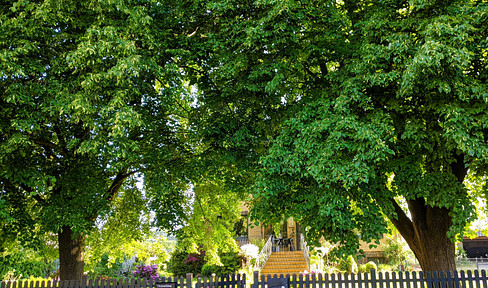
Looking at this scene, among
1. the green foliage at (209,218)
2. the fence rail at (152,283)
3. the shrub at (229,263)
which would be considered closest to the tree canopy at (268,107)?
the fence rail at (152,283)

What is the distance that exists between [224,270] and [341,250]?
13257 millimetres

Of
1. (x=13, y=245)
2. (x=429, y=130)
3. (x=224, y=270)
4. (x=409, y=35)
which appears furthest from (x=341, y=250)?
(x=224, y=270)

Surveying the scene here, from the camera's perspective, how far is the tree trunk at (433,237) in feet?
35.0

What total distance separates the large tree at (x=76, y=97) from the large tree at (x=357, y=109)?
5.49 feet

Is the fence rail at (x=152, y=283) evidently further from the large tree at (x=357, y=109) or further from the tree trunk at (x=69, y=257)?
the tree trunk at (x=69, y=257)

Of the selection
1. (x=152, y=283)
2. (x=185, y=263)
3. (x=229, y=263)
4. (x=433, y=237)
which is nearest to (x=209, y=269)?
(x=229, y=263)

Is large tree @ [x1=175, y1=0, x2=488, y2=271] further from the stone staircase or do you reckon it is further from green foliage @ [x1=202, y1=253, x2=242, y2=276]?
green foliage @ [x1=202, y1=253, x2=242, y2=276]

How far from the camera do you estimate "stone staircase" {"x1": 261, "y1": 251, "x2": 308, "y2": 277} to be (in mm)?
17938

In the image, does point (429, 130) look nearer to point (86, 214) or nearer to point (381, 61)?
point (381, 61)

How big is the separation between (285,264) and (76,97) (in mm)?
14068

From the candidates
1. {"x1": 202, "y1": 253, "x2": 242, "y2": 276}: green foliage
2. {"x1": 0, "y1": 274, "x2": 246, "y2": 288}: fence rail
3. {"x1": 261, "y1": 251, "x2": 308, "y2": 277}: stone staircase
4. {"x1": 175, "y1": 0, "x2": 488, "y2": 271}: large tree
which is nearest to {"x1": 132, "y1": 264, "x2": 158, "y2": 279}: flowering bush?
{"x1": 202, "y1": 253, "x2": 242, "y2": 276}: green foliage

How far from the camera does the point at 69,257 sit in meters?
11.8

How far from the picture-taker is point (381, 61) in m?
8.93

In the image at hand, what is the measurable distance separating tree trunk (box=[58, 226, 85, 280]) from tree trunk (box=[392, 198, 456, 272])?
10.7 metres
